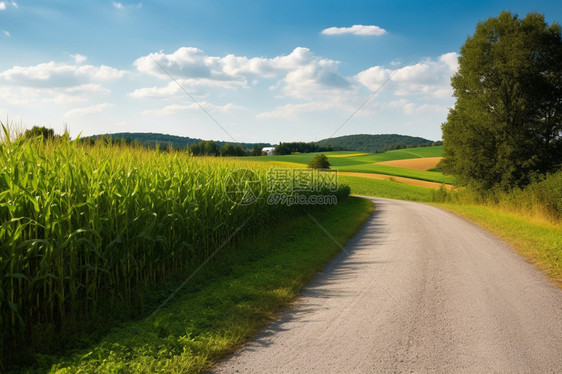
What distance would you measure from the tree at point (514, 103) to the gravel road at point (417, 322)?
1685 centimetres

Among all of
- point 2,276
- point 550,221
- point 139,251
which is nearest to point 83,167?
point 139,251

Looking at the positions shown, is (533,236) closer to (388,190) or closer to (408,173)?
(388,190)

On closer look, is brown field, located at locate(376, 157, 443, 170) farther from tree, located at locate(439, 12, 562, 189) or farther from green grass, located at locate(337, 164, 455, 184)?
tree, located at locate(439, 12, 562, 189)

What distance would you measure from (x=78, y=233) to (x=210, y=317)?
7.27 ft

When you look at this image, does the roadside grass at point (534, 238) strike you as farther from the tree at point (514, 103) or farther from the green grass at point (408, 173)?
the green grass at point (408, 173)

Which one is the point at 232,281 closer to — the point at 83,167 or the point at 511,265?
the point at 83,167

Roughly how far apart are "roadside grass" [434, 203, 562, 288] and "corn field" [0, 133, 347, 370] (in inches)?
300

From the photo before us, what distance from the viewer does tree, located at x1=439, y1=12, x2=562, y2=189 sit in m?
22.1

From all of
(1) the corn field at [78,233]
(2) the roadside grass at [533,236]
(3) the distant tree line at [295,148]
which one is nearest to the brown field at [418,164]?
(3) the distant tree line at [295,148]

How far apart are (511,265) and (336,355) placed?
245 inches

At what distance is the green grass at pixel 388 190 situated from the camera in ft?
125

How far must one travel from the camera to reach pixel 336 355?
4.00 m

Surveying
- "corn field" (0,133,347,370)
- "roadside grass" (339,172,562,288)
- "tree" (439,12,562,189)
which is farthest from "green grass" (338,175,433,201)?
"corn field" (0,133,347,370)

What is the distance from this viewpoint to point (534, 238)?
1101 centimetres
